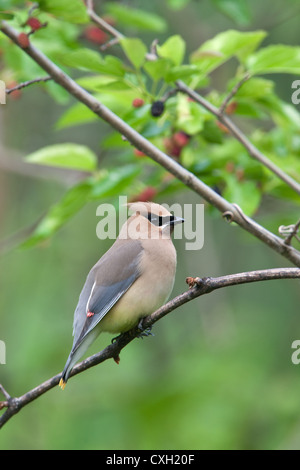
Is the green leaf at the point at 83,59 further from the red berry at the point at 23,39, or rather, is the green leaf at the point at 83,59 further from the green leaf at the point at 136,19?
the green leaf at the point at 136,19

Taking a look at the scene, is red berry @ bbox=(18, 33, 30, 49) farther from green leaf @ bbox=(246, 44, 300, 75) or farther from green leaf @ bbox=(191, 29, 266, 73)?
green leaf @ bbox=(246, 44, 300, 75)

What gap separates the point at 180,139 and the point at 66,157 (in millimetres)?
730

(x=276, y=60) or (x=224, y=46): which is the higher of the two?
(x=224, y=46)

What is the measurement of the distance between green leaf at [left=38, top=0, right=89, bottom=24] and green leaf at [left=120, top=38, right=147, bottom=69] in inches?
10.3

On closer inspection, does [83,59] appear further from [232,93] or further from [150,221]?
[150,221]

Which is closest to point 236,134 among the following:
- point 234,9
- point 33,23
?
point 33,23

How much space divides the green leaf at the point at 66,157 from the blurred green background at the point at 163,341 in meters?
1.39

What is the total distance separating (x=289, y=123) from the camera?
4535mm

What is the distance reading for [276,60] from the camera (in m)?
A: 3.95

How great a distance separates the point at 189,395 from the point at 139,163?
9.28ft

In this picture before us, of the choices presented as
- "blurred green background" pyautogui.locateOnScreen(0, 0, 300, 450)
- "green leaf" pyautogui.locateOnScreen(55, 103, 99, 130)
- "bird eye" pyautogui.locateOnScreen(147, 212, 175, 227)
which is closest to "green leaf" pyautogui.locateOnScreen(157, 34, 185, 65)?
"green leaf" pyautogui.locateOnScreen(55, 103, 99, 130)

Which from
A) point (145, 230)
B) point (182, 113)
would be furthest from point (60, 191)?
point (145, 230)

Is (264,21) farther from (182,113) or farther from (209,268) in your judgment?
(182,113)

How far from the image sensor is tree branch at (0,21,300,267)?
3246 mm
